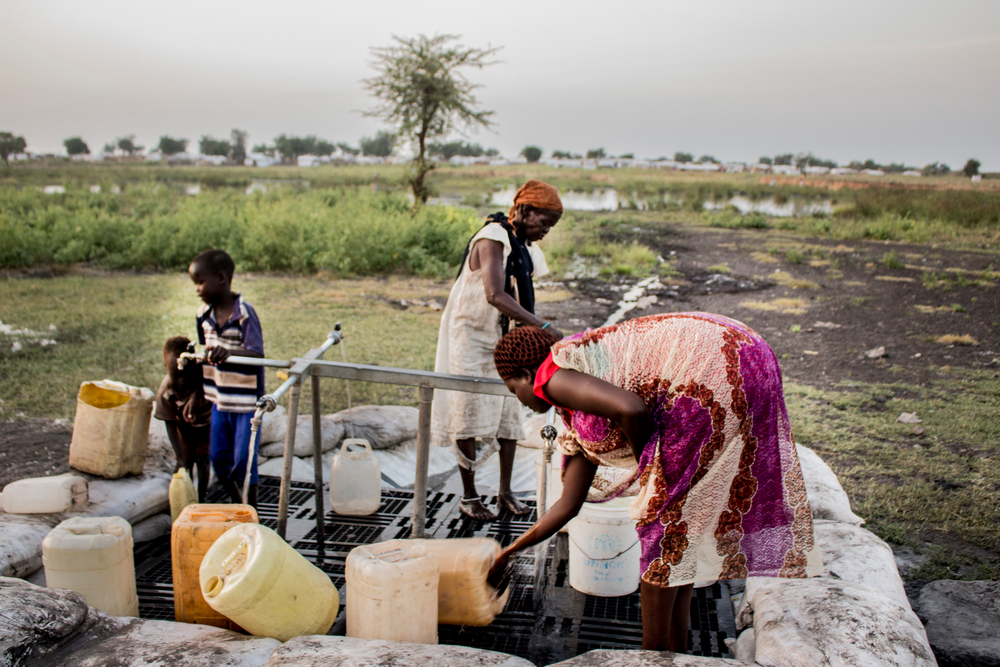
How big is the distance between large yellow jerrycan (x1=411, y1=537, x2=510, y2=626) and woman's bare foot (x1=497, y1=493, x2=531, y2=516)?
35.5 inches

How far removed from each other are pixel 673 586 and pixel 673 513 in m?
0.22

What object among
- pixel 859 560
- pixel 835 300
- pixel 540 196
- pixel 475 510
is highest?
pixel 540 196

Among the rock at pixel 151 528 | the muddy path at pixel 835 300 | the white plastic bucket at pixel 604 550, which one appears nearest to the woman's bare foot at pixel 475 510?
the white plastic bucket at pixel 604 550

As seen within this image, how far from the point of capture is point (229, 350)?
9.93 feet

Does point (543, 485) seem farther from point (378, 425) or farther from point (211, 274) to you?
point (378, 425)

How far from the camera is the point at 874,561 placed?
2.53 meters

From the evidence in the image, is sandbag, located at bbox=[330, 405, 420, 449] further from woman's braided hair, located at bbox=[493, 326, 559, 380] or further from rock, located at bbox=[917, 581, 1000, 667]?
rock, located at bbox=[917, 581, 1000, 667]

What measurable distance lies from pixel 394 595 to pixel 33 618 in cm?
103

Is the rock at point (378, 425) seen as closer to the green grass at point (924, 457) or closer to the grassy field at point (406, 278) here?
the grassy field at point (406, 278)

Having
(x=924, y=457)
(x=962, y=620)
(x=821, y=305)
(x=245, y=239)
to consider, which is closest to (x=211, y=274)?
(x=962, y=620)

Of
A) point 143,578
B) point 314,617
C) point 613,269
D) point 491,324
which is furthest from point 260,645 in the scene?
point 613,269

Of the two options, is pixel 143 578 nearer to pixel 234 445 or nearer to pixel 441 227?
pixel 234 445

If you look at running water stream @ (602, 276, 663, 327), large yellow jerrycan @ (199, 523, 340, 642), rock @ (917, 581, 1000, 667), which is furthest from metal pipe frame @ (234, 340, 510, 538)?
running water stream @ (602, 276, 663, 327)

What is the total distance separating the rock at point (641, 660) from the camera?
1835 mm
